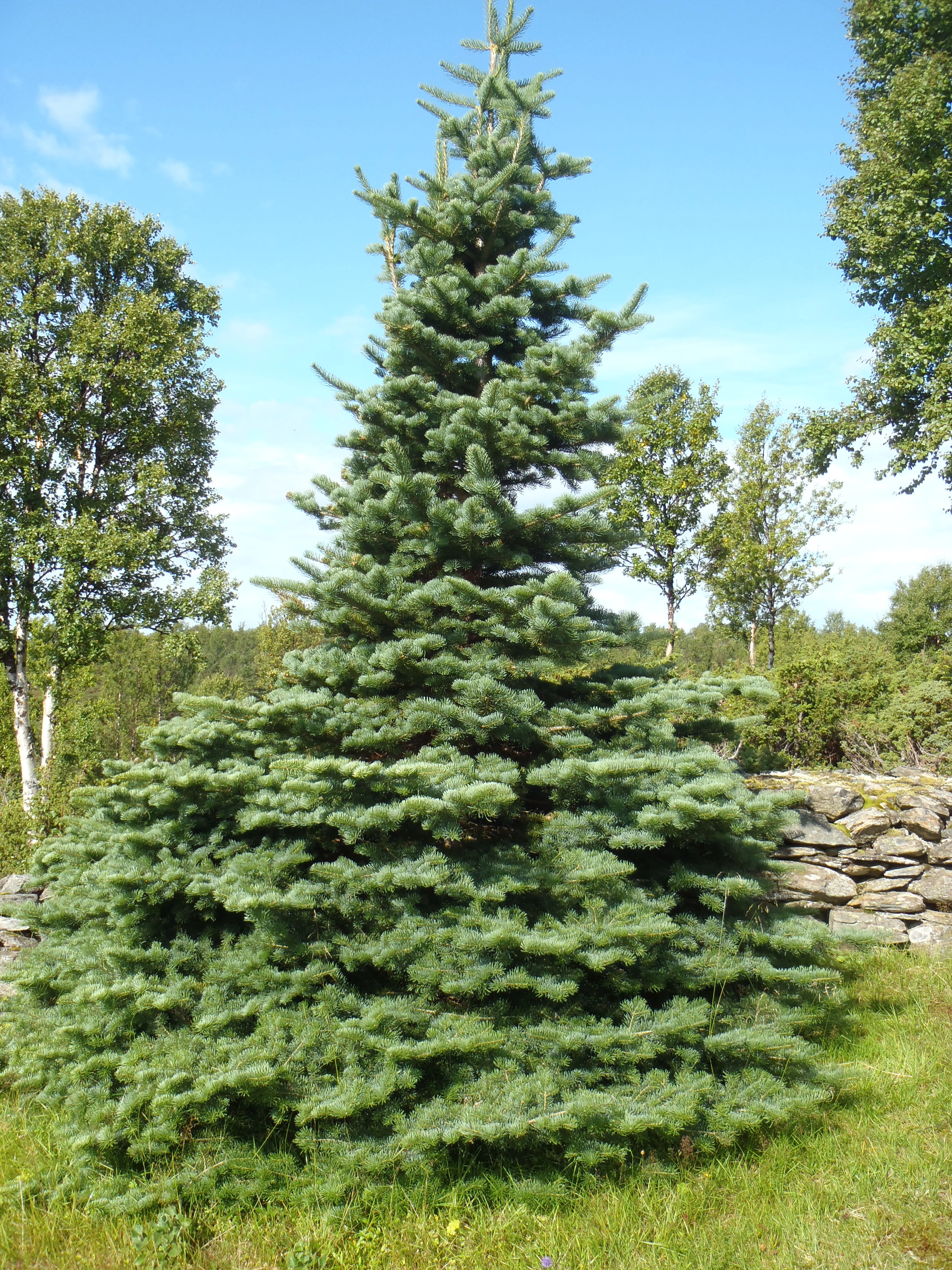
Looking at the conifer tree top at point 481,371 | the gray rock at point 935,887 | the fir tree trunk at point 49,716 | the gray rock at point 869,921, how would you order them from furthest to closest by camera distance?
the fir tree trunk at point 49,716 < the gray rock at point 935,887 < the gray rock at point 869,921 < the conifer tree top at point 481,371

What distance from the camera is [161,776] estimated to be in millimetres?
4012

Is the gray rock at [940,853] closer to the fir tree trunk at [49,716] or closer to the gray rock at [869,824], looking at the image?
the gray rock at [869,824]

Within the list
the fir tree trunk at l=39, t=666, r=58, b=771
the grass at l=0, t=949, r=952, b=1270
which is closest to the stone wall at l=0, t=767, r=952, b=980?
the grass at l=0, t=949, r=952, b=1270

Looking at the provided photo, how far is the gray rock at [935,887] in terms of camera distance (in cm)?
620

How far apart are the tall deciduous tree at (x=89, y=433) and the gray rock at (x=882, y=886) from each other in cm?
1157

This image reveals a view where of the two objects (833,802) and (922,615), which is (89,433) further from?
(922,615)

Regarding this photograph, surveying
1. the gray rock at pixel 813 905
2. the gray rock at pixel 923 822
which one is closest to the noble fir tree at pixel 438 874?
the gray rock at pixel 813 905

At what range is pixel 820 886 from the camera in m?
6.13

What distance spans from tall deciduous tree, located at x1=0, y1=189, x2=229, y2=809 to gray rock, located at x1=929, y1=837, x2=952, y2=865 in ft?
39.1

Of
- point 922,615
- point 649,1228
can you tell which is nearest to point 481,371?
point 649,1228

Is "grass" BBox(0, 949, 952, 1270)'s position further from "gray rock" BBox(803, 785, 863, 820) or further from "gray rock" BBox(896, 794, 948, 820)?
"gray rock" BBox(896, 794, 948, 820)

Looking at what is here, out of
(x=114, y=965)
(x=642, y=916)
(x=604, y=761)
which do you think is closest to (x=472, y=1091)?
(x=642, y=916)

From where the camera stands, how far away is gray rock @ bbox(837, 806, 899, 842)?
627 centimetres

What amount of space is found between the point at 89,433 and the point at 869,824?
A: 14301mm
